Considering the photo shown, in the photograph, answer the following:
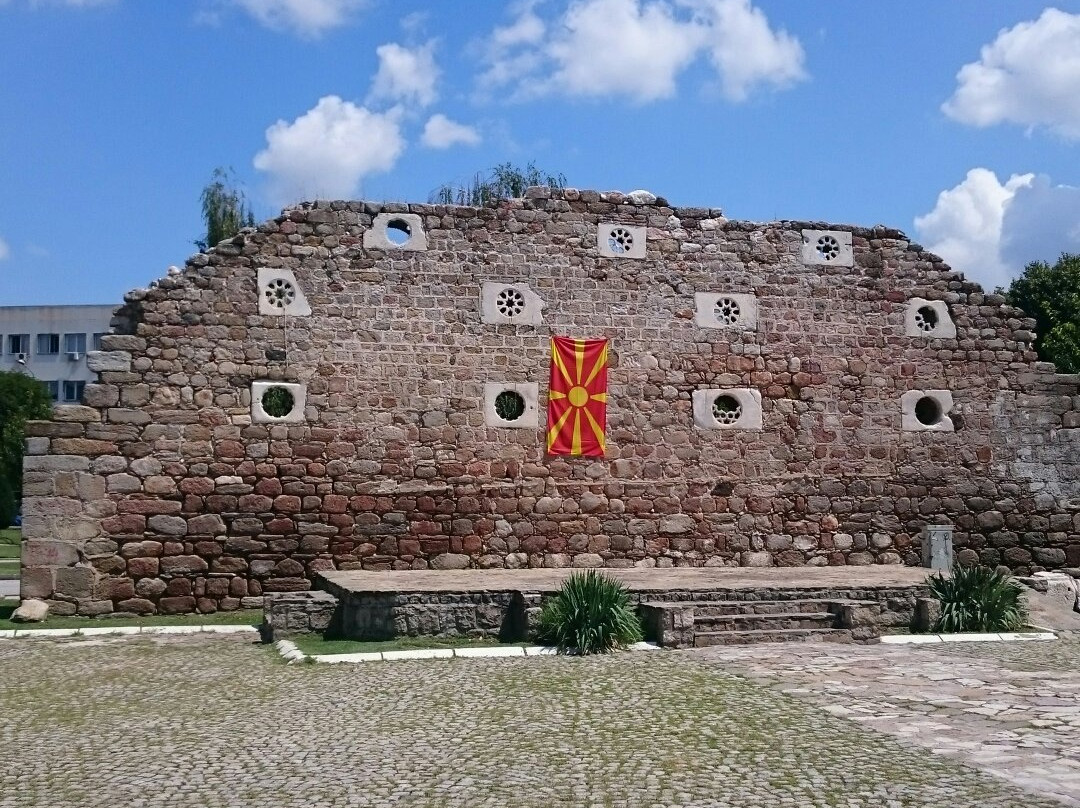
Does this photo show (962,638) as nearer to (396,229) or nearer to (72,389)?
(396,229)

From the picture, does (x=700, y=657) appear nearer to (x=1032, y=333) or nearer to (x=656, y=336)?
(x=656, y=336)

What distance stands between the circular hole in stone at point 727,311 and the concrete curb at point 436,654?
18.8 feet

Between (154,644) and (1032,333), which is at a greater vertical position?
(1032,333)

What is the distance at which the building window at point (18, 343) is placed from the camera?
55.1 meters

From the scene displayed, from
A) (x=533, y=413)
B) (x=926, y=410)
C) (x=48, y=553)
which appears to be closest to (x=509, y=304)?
(x=533, y=413)

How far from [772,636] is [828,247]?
21.5 ft

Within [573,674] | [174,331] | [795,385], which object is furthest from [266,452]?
[795,385]

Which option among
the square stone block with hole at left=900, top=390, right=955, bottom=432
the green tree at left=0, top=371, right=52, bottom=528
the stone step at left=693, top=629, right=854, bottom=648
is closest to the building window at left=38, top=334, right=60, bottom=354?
the green tree at left=0, top=371, right=52, bottom=528

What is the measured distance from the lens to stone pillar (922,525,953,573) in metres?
14.4

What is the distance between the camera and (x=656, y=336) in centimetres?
1431

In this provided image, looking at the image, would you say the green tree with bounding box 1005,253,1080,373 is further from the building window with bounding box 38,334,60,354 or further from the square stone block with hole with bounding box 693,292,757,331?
the building window with bounding box 38,334,60,354

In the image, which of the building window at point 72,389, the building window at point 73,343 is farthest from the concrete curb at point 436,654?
the building window at point 72,389

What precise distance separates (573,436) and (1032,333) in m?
6.71

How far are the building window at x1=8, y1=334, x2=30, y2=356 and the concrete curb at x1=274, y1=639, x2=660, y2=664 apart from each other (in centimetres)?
5092
